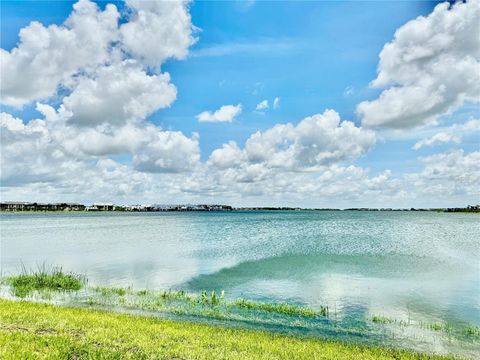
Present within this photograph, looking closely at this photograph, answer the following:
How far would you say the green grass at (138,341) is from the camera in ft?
44.2

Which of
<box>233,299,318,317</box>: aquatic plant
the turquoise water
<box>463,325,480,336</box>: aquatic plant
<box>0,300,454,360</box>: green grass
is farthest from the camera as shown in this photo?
the turquoise water

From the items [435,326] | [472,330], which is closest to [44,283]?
[435,326]

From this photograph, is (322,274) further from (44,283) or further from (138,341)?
(138,341)

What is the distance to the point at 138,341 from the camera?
49.3ft

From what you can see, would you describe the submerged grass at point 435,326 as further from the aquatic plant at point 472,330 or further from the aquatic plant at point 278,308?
the aquatic plant at point 278,308

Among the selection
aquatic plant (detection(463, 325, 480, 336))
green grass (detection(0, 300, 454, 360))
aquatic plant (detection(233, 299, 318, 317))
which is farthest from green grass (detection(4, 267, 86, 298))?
aquatic plant (detection(463, 325, 480, 336))

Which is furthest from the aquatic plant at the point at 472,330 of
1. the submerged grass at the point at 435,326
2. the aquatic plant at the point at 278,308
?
the aquatic plant at the point at 278,308

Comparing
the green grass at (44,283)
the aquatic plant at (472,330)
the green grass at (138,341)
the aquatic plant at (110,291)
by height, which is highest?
the green grass at (138,341)

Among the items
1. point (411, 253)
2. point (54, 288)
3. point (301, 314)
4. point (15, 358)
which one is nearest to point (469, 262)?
point (411, 253)

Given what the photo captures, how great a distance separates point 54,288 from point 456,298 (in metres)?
32.0

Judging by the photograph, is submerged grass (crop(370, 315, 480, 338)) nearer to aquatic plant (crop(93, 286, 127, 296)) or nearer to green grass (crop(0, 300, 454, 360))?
green grass (crop(0, 300, 454, 360))

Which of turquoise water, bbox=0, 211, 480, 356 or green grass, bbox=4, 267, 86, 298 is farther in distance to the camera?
green grass, bbox=4, 267, 86, 298

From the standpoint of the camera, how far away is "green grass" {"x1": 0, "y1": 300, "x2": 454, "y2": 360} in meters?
13.5

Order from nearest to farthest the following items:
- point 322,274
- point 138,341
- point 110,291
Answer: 1. point 138,341
2. point 110,291
3. point 322,274
